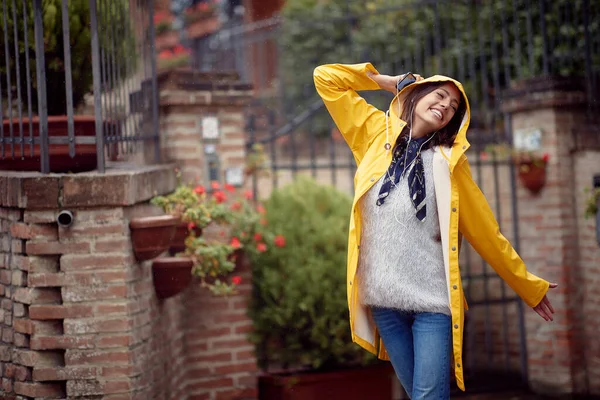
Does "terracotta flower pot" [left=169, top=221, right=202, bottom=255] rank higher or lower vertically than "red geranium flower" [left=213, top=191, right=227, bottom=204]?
lower

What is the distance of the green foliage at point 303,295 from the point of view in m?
5.01

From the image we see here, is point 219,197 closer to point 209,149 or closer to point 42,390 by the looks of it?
point 209,149

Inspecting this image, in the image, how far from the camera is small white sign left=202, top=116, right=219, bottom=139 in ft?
16.5

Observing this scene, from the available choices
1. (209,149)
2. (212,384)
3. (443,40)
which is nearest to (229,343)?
(212,384)

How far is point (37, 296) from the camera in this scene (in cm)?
376

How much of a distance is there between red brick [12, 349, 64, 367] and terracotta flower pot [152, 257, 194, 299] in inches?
26.4

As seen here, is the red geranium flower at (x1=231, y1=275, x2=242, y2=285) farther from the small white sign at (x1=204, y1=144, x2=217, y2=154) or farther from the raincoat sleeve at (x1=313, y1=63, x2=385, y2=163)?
the raincoat sleeve at (x1=313, y1=63, x2=385, y2=163)

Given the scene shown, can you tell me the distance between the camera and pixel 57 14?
4281 mm

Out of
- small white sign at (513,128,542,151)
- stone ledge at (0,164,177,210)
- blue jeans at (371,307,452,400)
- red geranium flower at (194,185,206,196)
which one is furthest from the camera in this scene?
small white sign at (513,128,542,151)

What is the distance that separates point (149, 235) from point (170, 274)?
443mm

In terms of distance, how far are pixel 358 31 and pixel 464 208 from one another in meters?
7.52

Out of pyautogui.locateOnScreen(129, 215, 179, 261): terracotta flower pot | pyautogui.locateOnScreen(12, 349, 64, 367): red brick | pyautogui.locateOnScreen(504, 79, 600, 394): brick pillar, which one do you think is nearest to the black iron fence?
pyautogui.locateOnScreen(129, 215, 179, 261): terracotta flower pot

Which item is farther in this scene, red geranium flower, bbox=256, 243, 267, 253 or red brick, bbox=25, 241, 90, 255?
red geranium flower, bbox=256, 243, 267, 253

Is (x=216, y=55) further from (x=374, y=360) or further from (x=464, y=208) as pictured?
(x=464, y=208)
